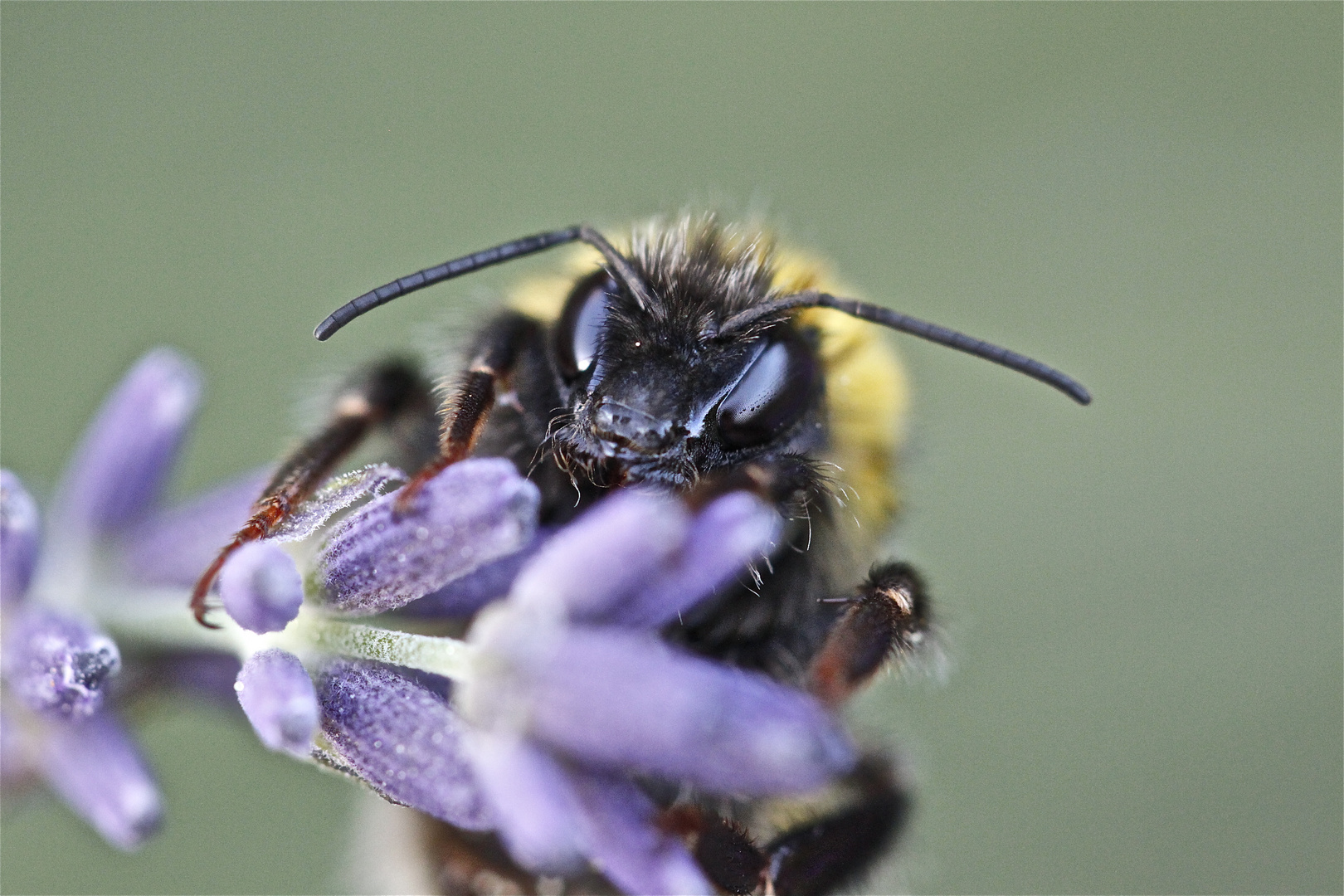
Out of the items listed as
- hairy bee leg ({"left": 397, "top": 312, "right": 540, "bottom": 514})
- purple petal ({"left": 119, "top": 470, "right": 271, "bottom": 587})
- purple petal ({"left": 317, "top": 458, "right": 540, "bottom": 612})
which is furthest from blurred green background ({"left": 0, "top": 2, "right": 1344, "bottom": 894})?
purple petal ({"left": 317, "top": 458, "right": 540, "bottom": 612})

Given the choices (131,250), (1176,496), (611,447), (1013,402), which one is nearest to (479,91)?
(131,250)

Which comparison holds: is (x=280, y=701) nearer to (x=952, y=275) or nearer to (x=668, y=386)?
(x=668, y=386)

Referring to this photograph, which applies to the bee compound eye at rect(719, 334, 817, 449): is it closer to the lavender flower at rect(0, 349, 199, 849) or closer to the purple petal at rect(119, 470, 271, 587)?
the purple petal at rect(119, 470, 271, 587)

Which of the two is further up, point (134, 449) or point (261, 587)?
point (134, 449)

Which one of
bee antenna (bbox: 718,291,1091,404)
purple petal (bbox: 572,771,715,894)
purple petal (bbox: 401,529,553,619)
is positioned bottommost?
purple petal (bbox: 572,771,715,894)

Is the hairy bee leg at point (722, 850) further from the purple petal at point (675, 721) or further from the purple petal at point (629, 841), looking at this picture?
the purple petal at point (675, 721)

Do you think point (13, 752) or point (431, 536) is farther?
point (13, 752)

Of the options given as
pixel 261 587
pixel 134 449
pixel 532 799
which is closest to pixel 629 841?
pixel 532 799
